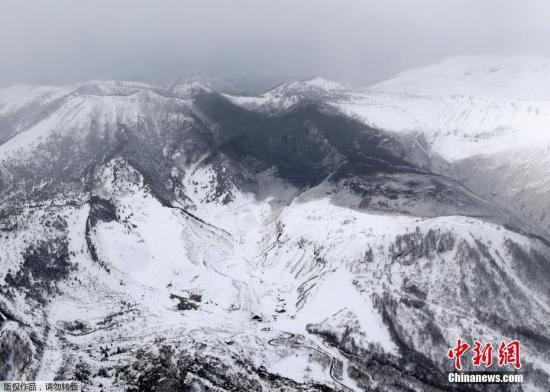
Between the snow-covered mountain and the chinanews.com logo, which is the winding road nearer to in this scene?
the snow-covered mountain

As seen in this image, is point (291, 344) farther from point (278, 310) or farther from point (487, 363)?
point (487, 363)

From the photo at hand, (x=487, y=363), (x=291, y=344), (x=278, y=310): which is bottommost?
(x=291, y=344)

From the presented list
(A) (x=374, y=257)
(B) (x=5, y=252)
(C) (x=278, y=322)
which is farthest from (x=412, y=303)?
(B) (x=5, y=252)

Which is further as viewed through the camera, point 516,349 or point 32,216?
point 32,216

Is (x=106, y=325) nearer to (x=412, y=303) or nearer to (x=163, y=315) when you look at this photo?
(x=163, y=315)

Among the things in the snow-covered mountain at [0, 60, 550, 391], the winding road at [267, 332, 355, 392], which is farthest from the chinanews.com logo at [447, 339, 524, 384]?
the winding road at [267, 332, 355, 392]

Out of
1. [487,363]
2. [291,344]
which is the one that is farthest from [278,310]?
[487,363]

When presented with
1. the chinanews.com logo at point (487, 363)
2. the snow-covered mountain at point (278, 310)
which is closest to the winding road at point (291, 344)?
the snow-covered mountain at point (278, 310)

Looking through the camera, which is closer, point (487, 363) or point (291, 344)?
point (487, 363)

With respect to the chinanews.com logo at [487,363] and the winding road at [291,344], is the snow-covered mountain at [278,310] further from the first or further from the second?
the chinanews.com logo at [487,363]
